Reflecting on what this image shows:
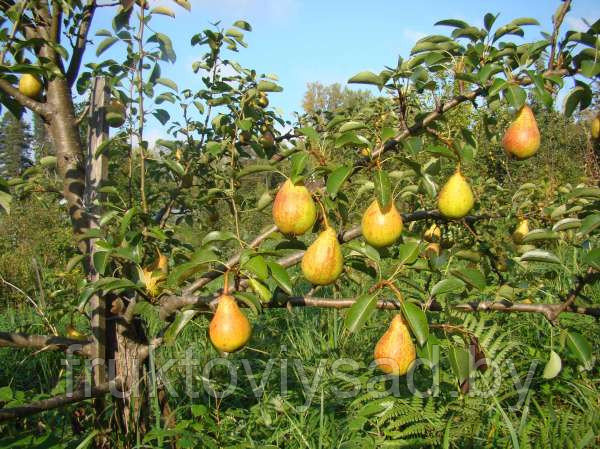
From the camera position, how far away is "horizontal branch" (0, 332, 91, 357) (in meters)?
1.27

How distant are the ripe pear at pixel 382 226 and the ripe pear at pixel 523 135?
41 cm

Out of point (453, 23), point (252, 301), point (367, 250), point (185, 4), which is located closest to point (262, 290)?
point (252, 301)

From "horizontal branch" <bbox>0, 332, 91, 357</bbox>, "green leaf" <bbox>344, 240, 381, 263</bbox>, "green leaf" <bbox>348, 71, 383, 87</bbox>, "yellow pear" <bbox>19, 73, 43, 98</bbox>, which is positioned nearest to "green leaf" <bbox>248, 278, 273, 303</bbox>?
"green leaf" <bbox>344, 240, 381, 263</bbox>

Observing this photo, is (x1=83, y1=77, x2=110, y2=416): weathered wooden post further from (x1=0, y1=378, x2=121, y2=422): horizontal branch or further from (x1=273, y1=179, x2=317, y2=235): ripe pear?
(x1=273, y1=179, x2=317, y2=235): ripe pear

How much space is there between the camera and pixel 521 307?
3.82 feet

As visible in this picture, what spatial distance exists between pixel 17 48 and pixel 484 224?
5.69ft

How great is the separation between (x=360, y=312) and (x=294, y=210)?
0.91 feet

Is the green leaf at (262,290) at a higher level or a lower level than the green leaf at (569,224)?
lower

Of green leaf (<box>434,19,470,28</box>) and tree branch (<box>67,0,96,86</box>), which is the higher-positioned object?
tree branch (<box>67,0,96,86</box>)

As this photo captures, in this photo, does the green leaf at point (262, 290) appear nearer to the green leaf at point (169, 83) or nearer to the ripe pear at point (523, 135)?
the ripe pear at point (523, 135)

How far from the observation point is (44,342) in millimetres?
1345

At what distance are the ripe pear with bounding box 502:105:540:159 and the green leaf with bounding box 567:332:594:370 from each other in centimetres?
48

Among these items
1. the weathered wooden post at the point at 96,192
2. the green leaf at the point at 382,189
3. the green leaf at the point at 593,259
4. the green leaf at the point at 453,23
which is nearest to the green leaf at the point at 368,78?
the green leaf at the point at 453,23

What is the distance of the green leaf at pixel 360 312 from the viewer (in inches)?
37.4
